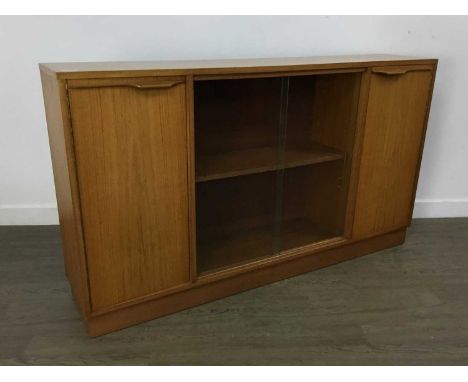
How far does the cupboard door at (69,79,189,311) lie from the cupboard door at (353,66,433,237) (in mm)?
873

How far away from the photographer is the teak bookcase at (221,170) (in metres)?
1.42

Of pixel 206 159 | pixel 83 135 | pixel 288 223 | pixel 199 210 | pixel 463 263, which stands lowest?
pixel 463 263

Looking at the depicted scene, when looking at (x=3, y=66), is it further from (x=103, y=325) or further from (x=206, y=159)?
(x=103, y=325)

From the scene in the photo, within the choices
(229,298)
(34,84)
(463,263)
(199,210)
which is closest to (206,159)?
(199,210)

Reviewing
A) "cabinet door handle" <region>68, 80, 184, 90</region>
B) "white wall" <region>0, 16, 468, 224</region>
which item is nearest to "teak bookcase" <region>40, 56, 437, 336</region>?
"cabinet door handle" <region>68, 80, 184, 90</region>

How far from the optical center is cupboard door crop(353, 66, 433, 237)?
1926 mm

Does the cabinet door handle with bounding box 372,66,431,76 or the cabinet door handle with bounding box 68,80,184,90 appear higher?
the cabinet door handle with bounding box 68,80,184,90

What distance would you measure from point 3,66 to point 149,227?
1186mm

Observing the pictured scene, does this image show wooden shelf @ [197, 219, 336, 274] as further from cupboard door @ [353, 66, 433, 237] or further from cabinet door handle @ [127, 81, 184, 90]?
cabinet door handle @ [127, 81, 184, 90]

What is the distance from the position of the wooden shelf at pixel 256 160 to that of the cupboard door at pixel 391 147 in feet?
0.59

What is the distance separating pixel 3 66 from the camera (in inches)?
82.9

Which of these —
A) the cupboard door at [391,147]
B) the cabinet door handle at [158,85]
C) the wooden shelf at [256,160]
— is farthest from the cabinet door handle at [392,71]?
the cabinet door handle at [158,85]

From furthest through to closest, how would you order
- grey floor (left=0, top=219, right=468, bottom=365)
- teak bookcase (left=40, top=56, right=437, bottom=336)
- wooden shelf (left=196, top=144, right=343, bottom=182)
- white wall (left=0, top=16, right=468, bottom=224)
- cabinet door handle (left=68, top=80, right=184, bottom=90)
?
1. white wall (left=0, top=16, right=468, bottom=224)
2. wooden shelf (left=196, top=144, right=343, bottom=182)
3. grey floor (left=0, top=219, right=468, bottom=365)
4. teak bookcase (left=40, top=56, right=437, bottom=336)
5. cabinet door handle (left=68, top=80, right=184, bottom=90)

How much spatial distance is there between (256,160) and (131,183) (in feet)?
2.05
